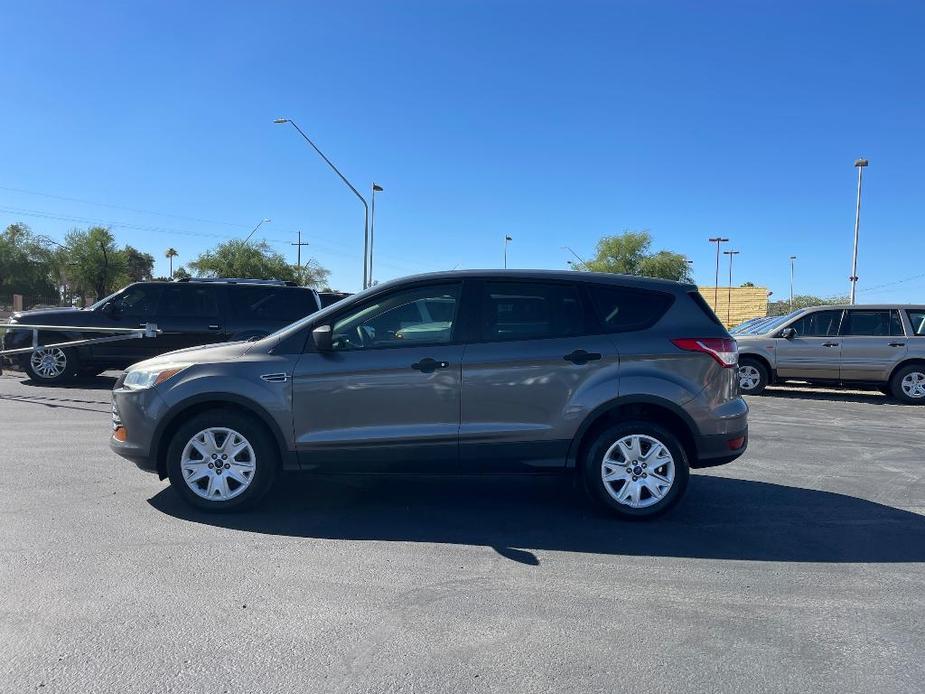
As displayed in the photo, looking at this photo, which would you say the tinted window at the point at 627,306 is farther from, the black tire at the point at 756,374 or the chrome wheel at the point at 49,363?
the chrome wheel at the point at 49,363

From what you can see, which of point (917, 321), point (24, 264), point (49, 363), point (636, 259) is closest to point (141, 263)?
point (24, 264)

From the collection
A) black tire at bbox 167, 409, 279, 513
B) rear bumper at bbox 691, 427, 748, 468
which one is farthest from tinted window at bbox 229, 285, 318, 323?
rear bumper at bbox 691, 427, 748, 468

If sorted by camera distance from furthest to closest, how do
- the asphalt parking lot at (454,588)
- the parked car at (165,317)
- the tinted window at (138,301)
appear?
the tinted window at (138,301), the parked car at (165,317), the asphalt parking lot at (454,588)

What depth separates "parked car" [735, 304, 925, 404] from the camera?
12.4 metres

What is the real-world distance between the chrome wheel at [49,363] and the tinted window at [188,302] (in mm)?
1984

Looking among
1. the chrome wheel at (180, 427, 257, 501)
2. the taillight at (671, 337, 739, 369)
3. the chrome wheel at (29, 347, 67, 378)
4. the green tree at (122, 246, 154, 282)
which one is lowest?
the chrome wheel at (180, 427, 257, 501)

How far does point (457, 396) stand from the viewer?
4.78 meters

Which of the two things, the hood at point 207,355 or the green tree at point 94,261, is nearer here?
the hood at point 207,355

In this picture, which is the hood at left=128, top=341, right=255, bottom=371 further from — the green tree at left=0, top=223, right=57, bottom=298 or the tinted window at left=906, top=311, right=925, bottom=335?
the green tree at left=0, top=223, right=57, bottom=298

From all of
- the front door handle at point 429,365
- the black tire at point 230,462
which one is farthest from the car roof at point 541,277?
the black tire at point 230,462

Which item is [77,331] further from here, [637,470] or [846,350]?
[846,350]

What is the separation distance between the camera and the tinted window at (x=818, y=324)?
1278 cm

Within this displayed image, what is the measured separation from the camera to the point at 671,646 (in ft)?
10.5

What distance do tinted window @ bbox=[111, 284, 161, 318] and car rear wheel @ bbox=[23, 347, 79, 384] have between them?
1.23 meters
